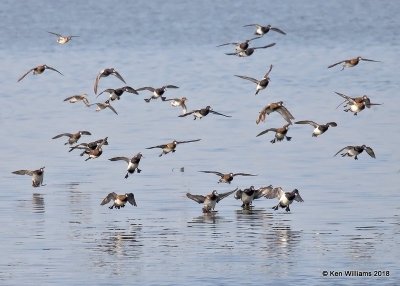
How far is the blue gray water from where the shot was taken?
3216cm

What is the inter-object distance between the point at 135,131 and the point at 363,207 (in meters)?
15.4

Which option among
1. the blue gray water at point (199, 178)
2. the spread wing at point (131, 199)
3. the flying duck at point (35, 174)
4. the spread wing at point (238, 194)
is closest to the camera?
the blue gray water at point (199, 178)

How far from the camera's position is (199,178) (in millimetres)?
42719

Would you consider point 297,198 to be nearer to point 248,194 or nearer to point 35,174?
point 248,194

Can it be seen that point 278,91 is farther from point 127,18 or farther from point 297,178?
point 127,18

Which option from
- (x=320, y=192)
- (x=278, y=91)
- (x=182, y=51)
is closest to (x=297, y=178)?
(x=320, y=192)

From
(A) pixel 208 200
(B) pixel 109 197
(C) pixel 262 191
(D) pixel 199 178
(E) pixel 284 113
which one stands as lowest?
(A) pixel 208 200

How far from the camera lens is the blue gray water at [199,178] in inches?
1266

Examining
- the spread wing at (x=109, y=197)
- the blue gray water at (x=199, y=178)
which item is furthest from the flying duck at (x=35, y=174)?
the spread wing at (x=109, y=197)

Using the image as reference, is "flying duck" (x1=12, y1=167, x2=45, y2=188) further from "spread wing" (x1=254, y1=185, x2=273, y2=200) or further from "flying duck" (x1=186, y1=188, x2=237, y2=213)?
"spread wing" (x1=254, y1=185, x2=273, y2=200)

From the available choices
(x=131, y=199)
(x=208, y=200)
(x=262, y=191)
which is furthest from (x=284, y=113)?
(x=131, y=199)

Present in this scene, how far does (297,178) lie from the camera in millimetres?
42125

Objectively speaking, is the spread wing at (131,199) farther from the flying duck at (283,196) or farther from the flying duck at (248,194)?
the flying duck at (283,196)

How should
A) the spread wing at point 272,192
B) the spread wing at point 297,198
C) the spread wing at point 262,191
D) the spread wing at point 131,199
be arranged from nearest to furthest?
the spread wing at point 297,198 < the spread wing at point 131,199 < the spread wing at point 272,192 < the spread wing at point 262,191
